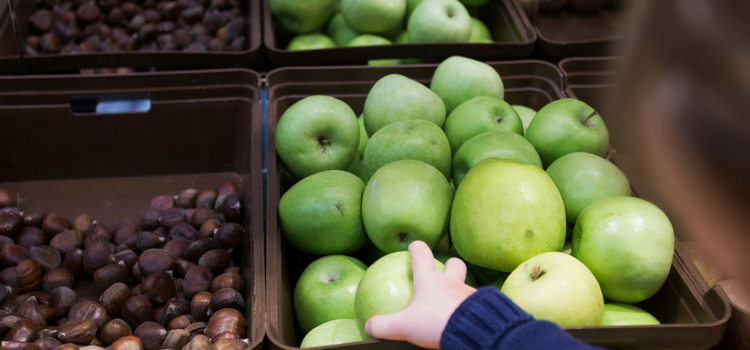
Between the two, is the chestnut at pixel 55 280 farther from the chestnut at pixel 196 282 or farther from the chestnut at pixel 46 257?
the chestnut at pixel 196 282

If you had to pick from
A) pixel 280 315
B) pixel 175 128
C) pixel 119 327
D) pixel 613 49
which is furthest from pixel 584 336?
pixel 175 128

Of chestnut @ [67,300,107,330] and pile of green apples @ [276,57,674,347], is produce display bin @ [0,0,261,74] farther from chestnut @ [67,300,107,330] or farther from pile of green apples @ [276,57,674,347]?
chestnut @ [67,300,107,330]

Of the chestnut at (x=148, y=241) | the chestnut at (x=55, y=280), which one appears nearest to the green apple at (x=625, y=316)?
the chestnut at (x=148, y=241)

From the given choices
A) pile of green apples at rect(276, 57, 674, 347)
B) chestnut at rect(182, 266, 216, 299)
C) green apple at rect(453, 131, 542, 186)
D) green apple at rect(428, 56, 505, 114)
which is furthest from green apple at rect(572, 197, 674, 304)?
chestnut at rect(182, 266, 216, 299)

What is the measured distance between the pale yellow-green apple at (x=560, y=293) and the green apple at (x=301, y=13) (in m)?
1.43

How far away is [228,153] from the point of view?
182 cm

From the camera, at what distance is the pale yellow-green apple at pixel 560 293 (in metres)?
0.91

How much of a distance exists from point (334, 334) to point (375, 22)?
4.27 feet

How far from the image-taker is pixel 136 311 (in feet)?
4.12

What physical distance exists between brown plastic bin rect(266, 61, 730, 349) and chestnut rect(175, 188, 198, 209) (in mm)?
337

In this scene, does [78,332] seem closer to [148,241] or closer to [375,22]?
[148,241]

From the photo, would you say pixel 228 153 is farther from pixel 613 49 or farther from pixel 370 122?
pixel 613 49

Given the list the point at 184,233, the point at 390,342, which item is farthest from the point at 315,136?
the point at 390,342

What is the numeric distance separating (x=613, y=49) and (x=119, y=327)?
168 centimetres
